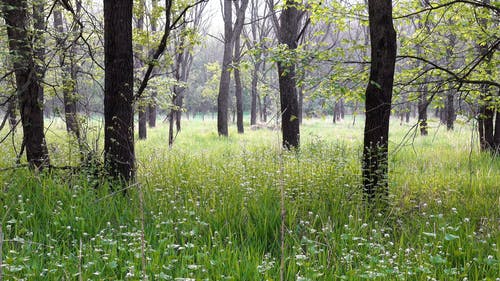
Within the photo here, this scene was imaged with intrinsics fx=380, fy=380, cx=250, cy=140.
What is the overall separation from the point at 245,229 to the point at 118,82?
2.82m

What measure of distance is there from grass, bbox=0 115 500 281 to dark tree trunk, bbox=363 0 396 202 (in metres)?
0.26

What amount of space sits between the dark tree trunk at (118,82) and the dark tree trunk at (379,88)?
3.31 meters

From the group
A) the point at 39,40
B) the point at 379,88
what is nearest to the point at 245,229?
the point at 379,88

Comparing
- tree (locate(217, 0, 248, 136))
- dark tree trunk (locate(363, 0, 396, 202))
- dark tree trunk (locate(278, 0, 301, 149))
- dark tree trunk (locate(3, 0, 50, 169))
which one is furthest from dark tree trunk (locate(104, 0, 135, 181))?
tree (locate(217, 0, 248, 136))

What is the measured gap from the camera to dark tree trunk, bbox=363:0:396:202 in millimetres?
4969

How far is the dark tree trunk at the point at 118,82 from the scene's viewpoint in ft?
17.3

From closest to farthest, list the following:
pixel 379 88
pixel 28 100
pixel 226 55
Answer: pixel 379 88 → pixel 28 100 → pixel 226 55

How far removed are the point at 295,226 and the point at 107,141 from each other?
3.05m

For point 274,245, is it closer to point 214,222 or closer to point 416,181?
point 214,222

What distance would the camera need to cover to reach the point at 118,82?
5.33 m

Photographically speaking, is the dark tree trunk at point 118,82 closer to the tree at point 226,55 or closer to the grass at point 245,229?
the grass at point 245,229

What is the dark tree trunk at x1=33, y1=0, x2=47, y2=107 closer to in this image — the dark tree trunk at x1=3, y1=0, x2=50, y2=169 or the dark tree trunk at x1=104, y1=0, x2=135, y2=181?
the dark tree trunk at x1=3, y1=0, x2=50, y2=169

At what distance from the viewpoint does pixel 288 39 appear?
10.5m

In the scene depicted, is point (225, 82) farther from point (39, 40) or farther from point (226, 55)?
point (39, 40)
